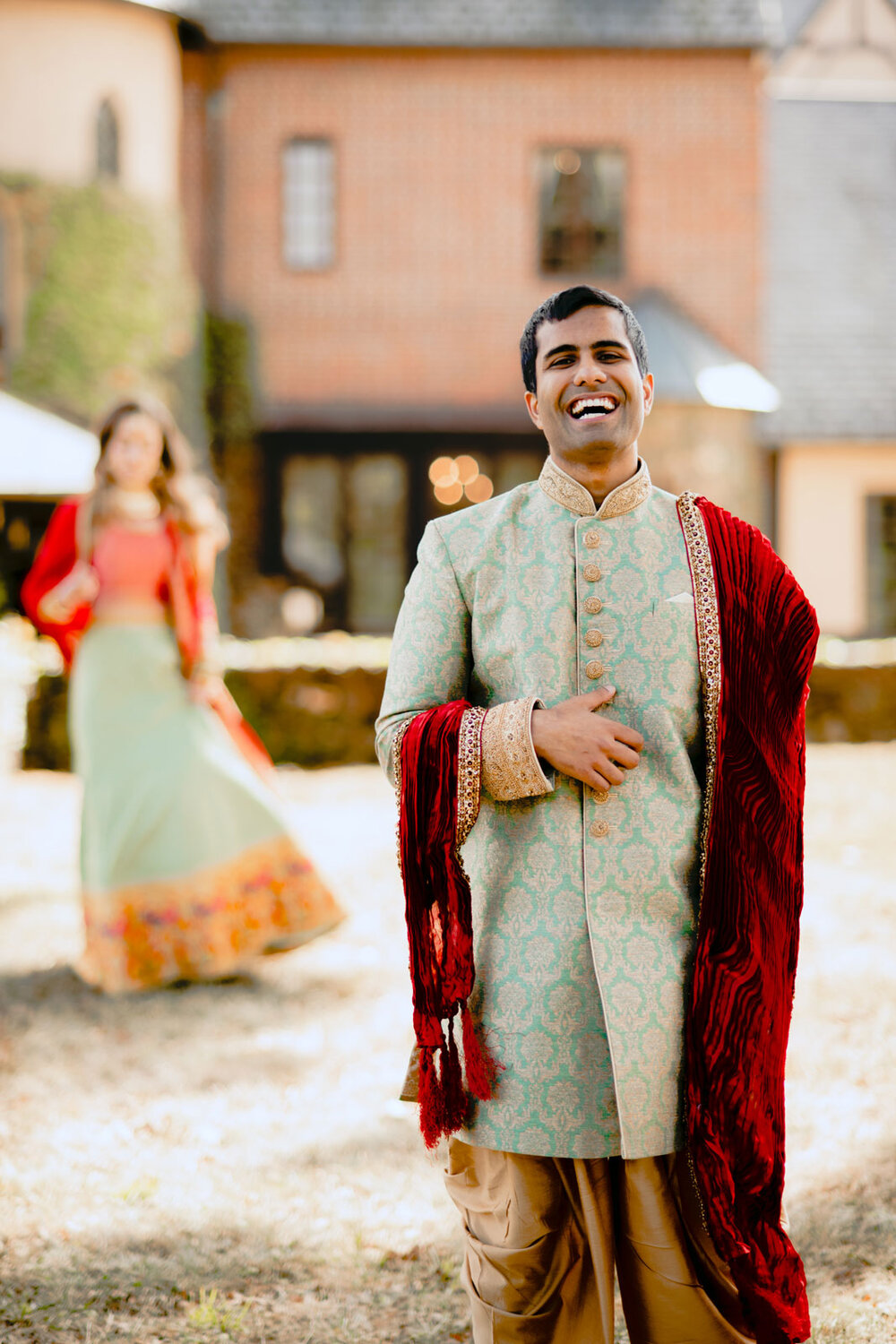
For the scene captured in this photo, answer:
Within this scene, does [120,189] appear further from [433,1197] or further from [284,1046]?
[433,1197]

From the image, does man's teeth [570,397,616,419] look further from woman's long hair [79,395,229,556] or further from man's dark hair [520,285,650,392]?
woman's long hair [79,395,229,556]

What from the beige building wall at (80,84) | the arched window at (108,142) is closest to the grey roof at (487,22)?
the beige building wall at (80,84)

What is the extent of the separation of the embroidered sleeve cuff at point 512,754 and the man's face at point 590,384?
45 cm

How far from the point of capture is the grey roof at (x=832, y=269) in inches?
675

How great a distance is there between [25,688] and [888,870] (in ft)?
22.3

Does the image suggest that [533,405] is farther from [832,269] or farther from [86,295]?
[832,269]

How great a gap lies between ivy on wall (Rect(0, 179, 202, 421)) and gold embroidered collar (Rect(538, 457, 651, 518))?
13310 mm

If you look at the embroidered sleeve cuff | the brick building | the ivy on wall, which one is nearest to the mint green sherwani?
the embroidered sleeve cuff

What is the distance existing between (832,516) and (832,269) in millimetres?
3952

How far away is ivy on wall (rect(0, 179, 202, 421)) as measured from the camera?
15.2 meters

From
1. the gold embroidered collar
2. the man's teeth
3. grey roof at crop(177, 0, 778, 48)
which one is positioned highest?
grey roof at crop(177, 0, 778, 48)

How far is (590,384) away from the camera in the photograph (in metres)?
2.33

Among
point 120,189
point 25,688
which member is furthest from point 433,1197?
Answer: point 120,189

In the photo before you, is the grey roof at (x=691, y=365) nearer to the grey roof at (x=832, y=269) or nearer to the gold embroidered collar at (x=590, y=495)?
the grey roof at (x=832, y=269)
